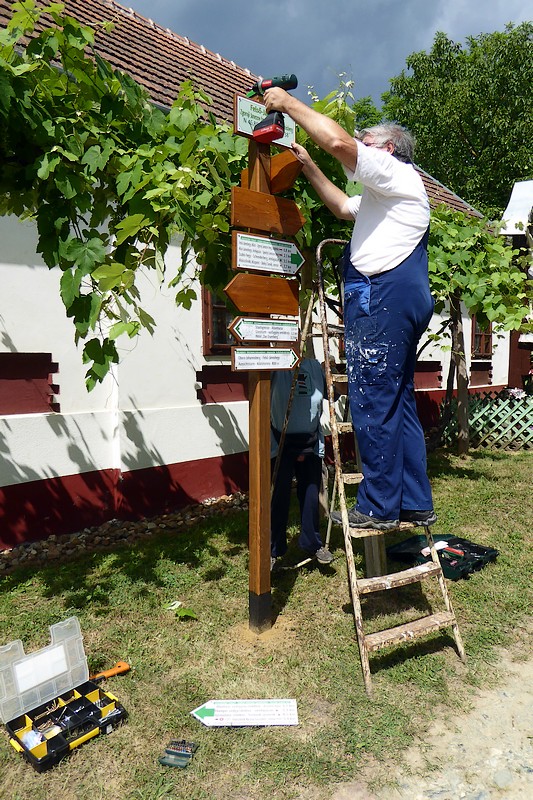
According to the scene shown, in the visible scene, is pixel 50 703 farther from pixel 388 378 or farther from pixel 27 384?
pixel 27 384

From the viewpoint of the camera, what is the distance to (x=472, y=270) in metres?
6.22

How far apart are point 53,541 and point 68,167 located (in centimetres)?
352

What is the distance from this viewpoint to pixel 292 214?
11.5 feet

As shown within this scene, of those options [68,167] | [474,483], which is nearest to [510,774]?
[68,167]

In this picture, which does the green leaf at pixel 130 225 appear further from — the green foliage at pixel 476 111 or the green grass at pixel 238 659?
the green foliage at pixel 476 111

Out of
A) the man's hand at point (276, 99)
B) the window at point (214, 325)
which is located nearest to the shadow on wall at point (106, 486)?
the window at point (214, 325)

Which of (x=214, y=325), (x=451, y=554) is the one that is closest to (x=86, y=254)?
(x=451, y=554)

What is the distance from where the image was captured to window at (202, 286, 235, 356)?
679 centimetres

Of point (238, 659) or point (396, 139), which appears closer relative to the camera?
point (396, 139)

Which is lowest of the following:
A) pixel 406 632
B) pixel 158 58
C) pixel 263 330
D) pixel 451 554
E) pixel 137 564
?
pixel 137 564

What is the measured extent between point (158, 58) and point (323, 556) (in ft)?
24.3

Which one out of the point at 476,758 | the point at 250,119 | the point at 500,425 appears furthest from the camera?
the point at 500,425

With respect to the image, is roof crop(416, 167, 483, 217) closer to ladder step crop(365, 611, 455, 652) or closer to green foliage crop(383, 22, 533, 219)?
green foliage crop(383, 22, 533, 219)

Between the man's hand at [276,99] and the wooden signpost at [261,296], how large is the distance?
245mm
